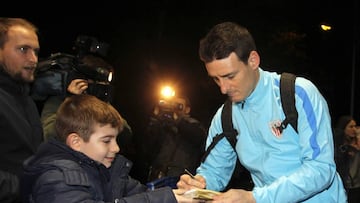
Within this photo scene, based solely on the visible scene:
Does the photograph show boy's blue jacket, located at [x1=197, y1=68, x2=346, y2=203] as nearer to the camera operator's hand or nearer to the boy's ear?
the boy's ear

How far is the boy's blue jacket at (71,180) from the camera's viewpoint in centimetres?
258

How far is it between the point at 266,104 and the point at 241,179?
2.60 meters

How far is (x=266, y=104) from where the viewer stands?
2766 mm

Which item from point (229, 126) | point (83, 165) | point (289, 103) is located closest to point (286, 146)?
point (289, 103)

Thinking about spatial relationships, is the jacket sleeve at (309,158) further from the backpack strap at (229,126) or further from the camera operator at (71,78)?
the camera operator at (71,78)

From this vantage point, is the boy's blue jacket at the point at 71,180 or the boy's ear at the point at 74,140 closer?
the boy's blue jacket at the point at 71,180

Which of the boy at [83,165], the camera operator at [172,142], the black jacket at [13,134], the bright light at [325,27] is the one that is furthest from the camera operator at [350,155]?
the bright light at [325,27]

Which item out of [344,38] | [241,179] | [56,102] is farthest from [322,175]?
[344,38]

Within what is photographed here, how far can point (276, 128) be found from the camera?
2.70 meters

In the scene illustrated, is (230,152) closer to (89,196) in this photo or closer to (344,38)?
(89,196)

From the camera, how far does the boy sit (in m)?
2.59

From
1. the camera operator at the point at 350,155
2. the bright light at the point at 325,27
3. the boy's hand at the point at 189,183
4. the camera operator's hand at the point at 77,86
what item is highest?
the bright light at the point at 325,27

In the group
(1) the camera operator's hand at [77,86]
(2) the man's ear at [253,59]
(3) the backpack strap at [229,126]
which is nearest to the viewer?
(2) the man's ear at [253,59]

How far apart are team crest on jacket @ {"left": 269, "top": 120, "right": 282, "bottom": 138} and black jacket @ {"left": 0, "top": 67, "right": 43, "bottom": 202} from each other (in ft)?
5.07
